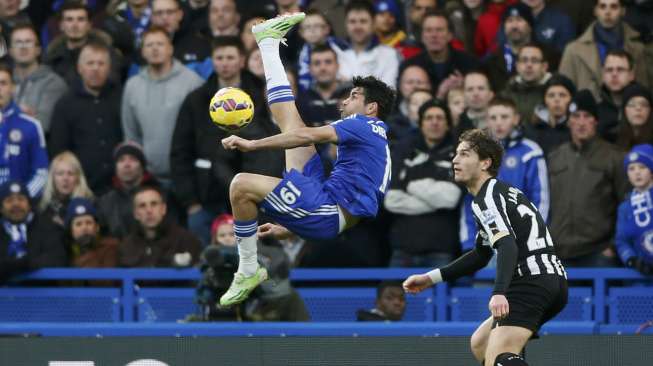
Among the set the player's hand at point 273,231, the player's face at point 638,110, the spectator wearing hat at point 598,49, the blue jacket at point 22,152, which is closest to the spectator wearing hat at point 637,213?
the player's face at point 638,110

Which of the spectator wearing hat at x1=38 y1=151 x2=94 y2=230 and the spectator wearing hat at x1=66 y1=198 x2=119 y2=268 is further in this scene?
the spectator wearing hat at x1=38 y1=151 x2=94 y2=230

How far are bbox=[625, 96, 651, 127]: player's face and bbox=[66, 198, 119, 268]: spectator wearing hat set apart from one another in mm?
4573

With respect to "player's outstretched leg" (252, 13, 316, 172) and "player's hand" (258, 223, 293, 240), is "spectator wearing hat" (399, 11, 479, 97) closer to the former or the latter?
"player's hand" (258, 223, 293, 240)

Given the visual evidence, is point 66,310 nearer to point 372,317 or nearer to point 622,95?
point 372,317

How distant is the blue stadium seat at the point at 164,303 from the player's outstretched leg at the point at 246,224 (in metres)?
2.06

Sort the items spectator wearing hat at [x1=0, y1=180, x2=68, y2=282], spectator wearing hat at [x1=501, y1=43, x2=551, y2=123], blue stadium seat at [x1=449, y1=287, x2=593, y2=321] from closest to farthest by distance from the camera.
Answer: blue stadium seat at [x1=449, y1=287, x2=593, y2=321] < spectator wearing hat at [x1=0, y1=180, x2=68, y2=282] < spectator wearing hat at [x1=501, y1=43, x2=551, y2=123]

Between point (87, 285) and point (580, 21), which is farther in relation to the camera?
point (580, 21)

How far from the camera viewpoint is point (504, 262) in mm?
9719

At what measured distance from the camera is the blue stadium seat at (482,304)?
12641 millimetres

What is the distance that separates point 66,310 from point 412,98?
11.6 ft

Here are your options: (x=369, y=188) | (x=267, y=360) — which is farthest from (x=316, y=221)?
(x=267, y=360)

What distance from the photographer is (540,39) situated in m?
15.2

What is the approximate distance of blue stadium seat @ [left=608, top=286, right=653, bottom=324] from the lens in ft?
40.8

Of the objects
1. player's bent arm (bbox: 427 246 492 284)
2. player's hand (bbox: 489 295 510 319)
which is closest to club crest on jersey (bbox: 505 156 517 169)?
player's bent arm (bbox: 427 246 492 284)
